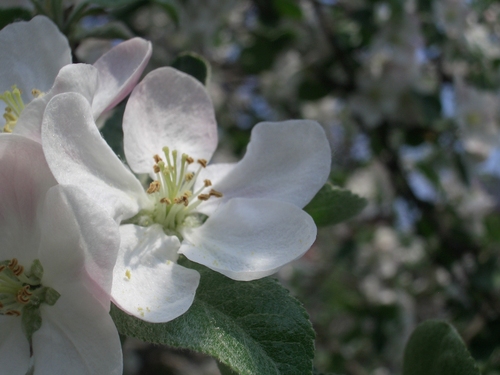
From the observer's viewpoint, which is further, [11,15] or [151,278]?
[11,15]

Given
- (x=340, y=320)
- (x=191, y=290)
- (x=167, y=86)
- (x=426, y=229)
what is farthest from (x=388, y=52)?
(x=340, y=320)

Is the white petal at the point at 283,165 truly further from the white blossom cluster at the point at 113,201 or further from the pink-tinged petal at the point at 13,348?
the pink-tinged petal at the point at 13,348

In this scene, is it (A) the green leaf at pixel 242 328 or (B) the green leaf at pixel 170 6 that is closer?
(A) the green leaf at pixel 242 328

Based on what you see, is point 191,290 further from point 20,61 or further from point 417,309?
point 417,309

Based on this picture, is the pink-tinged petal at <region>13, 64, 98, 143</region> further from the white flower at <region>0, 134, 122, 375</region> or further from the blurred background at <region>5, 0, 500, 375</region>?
the blurred background at <region>5, 0, 500, 375</region>

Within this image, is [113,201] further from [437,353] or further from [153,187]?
[437,353]

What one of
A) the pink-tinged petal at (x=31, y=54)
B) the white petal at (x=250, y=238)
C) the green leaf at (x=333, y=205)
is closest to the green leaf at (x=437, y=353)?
the green leaf at (x=333, y=205)

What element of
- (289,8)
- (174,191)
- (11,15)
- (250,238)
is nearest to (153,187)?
(174,191)
